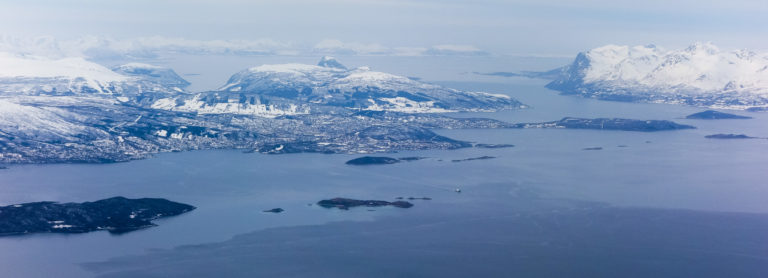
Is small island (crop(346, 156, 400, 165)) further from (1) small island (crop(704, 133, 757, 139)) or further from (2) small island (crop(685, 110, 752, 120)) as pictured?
(2) small island (crop(685, 110, 752, 120))

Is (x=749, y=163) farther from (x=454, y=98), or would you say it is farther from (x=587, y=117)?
(x=454, y=98)

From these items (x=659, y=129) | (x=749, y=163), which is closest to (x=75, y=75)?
(x=659, y=129)

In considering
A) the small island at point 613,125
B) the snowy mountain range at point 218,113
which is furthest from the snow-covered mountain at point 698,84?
the small island at point 613,125

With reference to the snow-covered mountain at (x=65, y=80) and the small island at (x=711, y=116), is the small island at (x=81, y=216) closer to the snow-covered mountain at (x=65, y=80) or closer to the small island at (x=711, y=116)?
the snow-covered mountain at (x=65, y=80)

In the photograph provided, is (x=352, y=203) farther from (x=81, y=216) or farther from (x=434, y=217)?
(x=81, y=216)

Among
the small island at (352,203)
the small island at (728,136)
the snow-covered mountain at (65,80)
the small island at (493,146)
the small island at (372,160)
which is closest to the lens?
the small island at (352,203)
